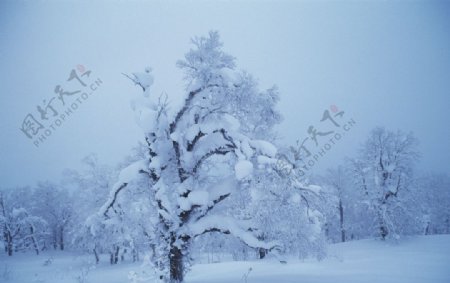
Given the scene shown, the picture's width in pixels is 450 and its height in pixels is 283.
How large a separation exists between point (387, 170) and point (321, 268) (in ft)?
75.4

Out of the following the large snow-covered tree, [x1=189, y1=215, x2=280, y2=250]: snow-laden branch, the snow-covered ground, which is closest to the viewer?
[x1=189, y1=215, x2=280, y2=250]: snow-laden branch

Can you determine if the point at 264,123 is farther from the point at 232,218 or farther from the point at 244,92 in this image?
the point at 232,218

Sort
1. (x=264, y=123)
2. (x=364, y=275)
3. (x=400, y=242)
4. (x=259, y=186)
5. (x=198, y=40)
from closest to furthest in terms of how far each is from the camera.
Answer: (x=259, y=186) → (x=364, y=275) → (x=198, y=40) → (x=264, y=123) → (x=400, y=242)

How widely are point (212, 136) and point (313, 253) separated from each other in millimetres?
5356

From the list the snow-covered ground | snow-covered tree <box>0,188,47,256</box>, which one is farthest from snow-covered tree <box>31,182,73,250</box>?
the snow-covered ground

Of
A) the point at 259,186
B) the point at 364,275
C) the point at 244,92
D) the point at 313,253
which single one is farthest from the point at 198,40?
the point at 364,275

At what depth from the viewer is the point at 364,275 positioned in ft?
32.8

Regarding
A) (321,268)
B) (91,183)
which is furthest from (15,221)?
(321,268)

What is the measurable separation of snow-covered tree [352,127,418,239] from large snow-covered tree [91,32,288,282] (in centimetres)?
2508

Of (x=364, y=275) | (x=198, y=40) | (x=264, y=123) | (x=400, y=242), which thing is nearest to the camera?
(x=364, y=275)

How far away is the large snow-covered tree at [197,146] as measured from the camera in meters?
10.3

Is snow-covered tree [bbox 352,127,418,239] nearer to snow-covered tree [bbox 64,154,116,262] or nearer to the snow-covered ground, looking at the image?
the snow-covered ground

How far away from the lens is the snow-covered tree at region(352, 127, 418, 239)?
1206 inches

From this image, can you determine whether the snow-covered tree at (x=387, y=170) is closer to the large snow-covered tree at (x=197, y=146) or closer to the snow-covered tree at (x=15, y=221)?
the large snow-covered tree at (x=197, y=146)
